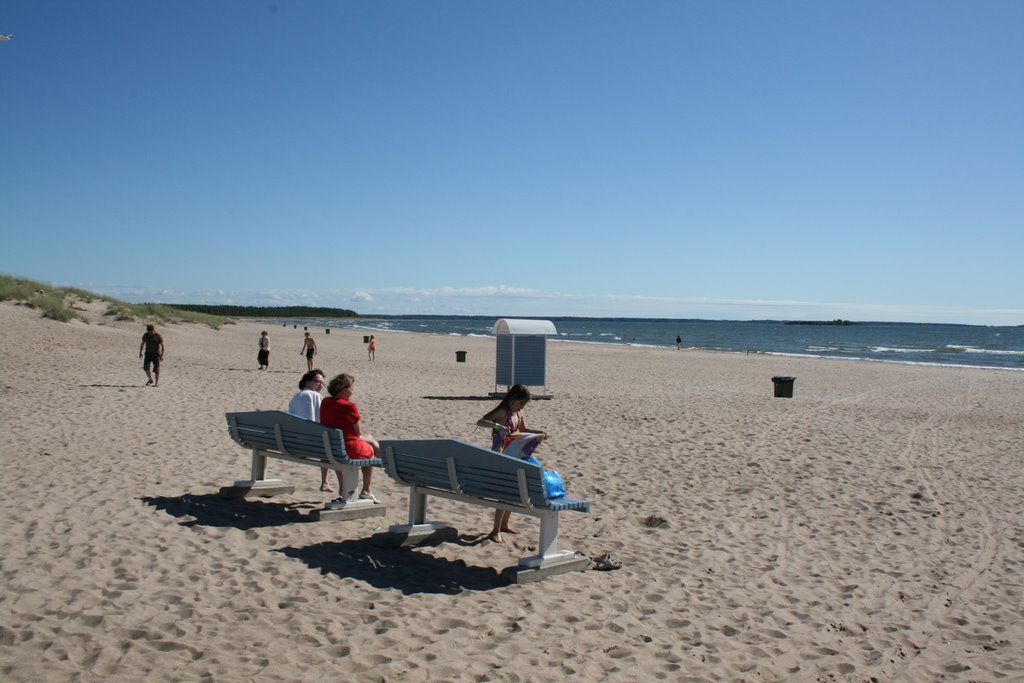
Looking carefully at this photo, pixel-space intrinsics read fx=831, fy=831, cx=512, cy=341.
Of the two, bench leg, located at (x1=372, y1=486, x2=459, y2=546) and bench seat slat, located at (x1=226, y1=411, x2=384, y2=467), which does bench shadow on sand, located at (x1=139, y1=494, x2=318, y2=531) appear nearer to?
bench seat slat, located at (x1=226, y1=411, x2=384, y2=467)

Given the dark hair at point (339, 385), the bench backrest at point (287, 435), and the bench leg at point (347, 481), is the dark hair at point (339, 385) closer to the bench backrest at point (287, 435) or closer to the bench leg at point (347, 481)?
the bench backrest at point (287, 435)

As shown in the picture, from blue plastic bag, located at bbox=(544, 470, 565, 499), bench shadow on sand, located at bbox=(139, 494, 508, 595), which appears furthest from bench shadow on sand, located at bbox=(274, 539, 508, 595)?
blue plastic bag, located at bbox=(544, 470, 565, 499)

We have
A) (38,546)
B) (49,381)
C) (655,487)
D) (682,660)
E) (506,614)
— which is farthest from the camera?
(49,381)

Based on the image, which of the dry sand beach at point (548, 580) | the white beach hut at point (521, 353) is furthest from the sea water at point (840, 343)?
the dry sand beach at point (548, 580)

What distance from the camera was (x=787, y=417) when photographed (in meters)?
15.0

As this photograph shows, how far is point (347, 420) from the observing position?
6598 mm

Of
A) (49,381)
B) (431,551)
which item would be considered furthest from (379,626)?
(49,381)

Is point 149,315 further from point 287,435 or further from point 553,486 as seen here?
point 553,486

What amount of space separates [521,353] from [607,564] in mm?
12689

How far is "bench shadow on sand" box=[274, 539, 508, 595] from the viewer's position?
507 cm

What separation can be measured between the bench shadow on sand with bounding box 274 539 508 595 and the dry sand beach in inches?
0.9

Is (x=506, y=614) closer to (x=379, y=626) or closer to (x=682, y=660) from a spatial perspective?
(x=379, y=626)

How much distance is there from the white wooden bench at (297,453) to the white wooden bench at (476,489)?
521mm

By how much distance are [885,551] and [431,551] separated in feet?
11.2
